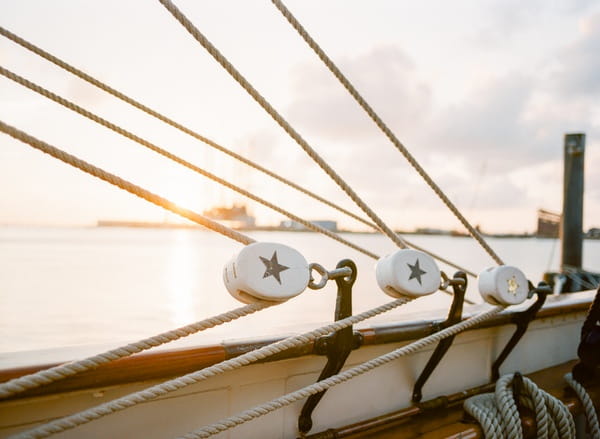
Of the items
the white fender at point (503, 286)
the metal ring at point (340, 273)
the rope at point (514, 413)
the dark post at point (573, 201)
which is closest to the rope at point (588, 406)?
the rope at point (514, 413)

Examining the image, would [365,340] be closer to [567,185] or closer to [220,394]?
[220,394]

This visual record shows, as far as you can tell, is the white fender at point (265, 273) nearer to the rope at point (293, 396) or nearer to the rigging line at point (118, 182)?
the rigging line at point (118, 182)

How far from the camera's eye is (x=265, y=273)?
899 mm

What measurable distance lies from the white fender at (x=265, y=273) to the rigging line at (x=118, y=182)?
5 cm

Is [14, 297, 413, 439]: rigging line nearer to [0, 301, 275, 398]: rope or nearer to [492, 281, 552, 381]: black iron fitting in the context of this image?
[0, 301, 275, 398]: rope

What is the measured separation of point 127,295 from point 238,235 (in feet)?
41.9

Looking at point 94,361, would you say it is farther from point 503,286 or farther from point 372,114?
point 503,286

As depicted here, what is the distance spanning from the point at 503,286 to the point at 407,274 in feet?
1.41

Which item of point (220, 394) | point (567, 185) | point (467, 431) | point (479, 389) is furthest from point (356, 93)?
point (567, 185)

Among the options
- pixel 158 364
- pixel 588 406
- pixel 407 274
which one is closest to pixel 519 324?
pixel 588 406

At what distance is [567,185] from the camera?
4793 millimetres

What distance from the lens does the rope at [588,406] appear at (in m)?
1.39

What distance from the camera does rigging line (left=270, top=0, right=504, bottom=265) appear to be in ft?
3.52

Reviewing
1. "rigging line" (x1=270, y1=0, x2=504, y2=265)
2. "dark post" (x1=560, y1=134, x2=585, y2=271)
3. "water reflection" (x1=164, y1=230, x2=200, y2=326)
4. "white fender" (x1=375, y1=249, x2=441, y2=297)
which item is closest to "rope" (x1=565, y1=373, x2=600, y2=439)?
"rigging line" (x1=270, y1=0, x2=504, y2=265)
